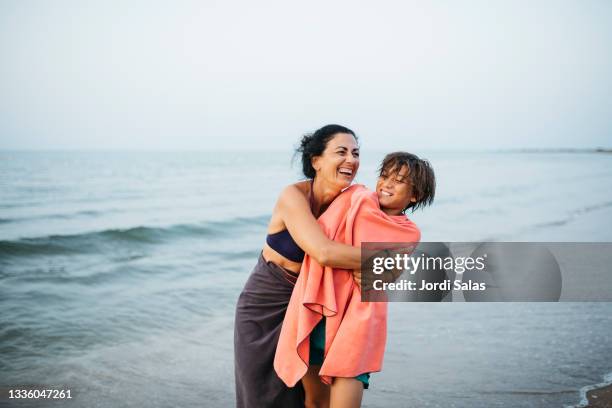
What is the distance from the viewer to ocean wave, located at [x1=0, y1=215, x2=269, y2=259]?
37.4 ft

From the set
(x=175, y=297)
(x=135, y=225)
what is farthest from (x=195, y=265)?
(x=135, y=225)

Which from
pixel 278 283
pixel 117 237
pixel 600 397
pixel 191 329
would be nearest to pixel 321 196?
pixel 278 283

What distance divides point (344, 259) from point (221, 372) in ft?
10.4

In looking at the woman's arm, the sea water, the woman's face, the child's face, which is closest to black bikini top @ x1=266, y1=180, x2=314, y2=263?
the woman's arm

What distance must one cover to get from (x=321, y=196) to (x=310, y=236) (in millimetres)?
544

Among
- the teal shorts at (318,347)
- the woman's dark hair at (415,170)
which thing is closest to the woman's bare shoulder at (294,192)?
the woman's dark hair at (415,170)

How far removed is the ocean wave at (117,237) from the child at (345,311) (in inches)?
393

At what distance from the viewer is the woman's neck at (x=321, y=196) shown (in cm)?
301

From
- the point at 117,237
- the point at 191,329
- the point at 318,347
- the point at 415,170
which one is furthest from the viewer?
the point at 117,237

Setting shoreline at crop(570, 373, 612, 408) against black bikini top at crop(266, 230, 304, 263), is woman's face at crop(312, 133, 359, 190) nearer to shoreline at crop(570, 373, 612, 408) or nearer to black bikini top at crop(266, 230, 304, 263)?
black bikini top at crop(266, 230, 304, 263)

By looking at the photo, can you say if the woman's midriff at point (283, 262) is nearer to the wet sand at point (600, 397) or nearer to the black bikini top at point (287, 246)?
the black bikini top at point (287, 246)

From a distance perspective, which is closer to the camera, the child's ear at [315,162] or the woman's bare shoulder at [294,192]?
the woman's bare shoulder at [294,192]

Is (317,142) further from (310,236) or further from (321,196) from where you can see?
(310,236)

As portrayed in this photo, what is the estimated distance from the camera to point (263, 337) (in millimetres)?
2947
